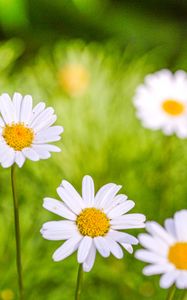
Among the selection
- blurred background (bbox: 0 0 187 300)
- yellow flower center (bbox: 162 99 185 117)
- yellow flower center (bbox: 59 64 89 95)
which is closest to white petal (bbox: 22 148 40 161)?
blurred background (bbox: 0 0 187 300)

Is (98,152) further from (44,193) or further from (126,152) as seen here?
(44,193)

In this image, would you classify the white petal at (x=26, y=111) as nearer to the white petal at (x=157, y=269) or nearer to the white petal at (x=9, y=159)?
the white petal at (x=9, y=159)

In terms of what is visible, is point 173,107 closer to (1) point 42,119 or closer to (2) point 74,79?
(2) point 74,79

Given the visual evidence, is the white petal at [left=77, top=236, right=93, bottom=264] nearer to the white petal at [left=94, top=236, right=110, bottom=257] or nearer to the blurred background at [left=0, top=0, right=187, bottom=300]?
the white petal at [left=94, top=236, right=110, bottom=257]

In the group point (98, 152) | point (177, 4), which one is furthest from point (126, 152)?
point (177, 4)

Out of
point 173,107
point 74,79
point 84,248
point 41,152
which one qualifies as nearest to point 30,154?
point 41,152
